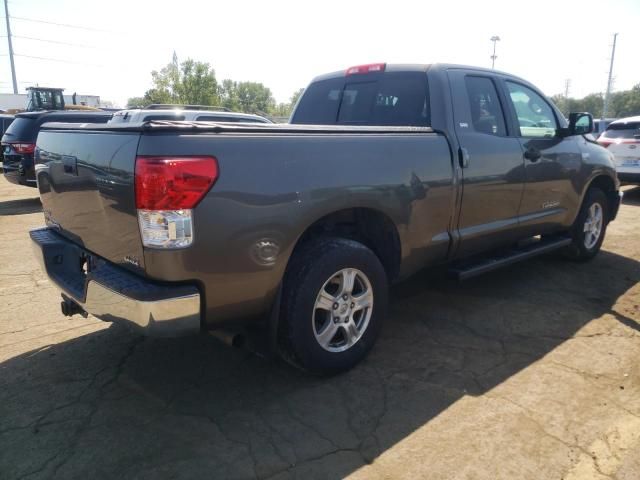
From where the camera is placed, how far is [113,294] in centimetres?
Result: 238

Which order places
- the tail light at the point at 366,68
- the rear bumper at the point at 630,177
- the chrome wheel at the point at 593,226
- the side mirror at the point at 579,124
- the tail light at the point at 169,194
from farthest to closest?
the rear bumper at the point at 630,177 → the chrome wheel at the point at 593,226 → the side mirror at the point at 579,124 → the tail light at the point at 366,68 → the tail light at the point at 169,194

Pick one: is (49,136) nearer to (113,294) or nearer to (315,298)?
(113,294)

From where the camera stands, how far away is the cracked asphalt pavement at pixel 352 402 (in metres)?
2.34

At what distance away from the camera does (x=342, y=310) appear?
10.0 feet

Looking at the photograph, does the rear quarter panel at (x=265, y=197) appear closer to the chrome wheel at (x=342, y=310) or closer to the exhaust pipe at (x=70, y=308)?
the chrome wheel at (x=342, y=310)

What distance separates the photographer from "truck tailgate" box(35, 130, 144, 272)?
7.68 feet

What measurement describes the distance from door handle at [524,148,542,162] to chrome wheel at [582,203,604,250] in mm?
1446

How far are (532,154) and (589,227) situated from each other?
1.74 meters

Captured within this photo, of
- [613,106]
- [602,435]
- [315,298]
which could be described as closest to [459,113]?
[315,298]

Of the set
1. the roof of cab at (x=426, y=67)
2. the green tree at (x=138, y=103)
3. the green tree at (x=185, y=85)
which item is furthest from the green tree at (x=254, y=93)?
the roof of cab at (x=426, y=67)

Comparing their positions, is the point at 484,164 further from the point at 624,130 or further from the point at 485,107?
the point at 624,130

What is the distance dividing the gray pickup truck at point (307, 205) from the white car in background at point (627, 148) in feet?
20.8

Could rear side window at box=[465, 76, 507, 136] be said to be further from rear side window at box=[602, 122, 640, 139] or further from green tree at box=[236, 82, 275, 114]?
green tree at box=[236, 82, 275, 114]

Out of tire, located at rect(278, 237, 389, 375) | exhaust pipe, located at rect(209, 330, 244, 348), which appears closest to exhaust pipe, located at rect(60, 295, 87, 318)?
exhaust pipe, located at rect(209, 330, 244, 348)
